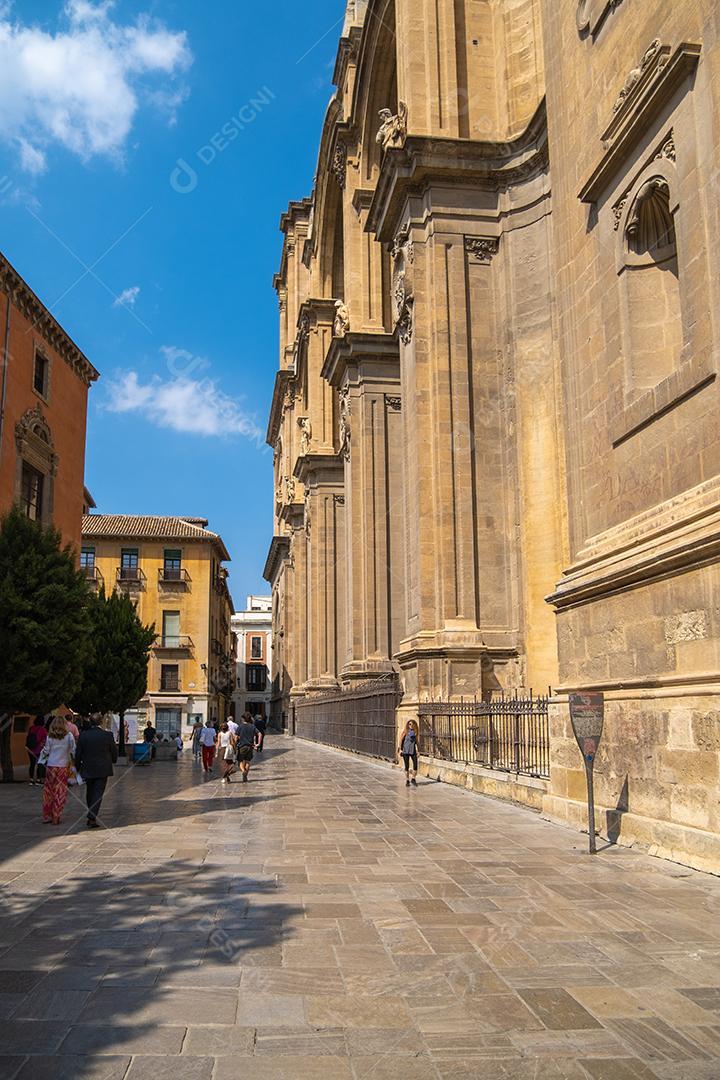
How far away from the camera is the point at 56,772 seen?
11727mm

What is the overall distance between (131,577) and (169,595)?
2.40 m

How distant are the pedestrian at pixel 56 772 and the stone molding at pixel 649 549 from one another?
6.30 meters

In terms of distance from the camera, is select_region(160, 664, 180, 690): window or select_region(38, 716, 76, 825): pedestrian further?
select_region(160, 664, 180, 690): window

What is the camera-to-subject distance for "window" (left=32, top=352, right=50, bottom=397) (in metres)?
25.2

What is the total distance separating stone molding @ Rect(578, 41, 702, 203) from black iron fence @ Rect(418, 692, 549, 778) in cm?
612

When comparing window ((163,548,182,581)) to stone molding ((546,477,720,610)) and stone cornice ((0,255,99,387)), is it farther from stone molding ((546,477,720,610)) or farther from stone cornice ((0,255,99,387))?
stone molding ((546,477,720,610))

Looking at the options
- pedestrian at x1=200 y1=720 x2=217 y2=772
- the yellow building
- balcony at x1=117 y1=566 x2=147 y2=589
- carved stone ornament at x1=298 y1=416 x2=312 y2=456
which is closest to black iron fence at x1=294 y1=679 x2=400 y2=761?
pedestrian at x1=200 y1=720 x2=217 y2=772

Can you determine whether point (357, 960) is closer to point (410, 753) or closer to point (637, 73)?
point (637, 73)

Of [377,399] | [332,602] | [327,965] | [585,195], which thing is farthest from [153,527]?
[327,965]

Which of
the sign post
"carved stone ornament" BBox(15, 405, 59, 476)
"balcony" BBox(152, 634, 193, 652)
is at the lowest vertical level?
the sign post

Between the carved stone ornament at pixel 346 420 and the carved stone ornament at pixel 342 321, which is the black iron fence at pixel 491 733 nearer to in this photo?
the carved stone ornament at pixel 346 420

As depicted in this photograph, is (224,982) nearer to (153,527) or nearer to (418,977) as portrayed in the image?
(418,977)

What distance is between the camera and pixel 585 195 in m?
10.7

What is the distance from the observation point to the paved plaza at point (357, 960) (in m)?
3.87
